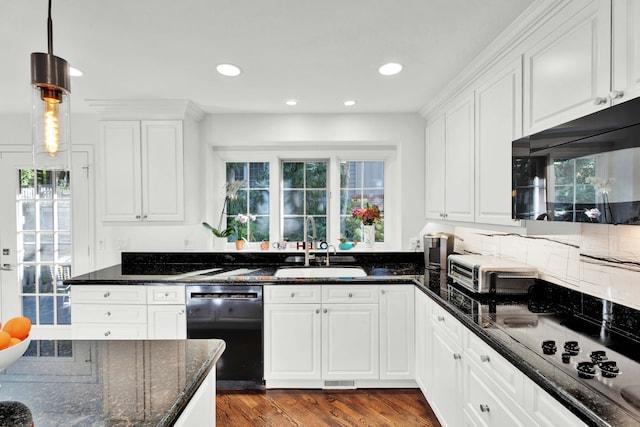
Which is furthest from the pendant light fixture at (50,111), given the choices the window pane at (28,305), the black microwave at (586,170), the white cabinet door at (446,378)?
the window pane at (28,305)

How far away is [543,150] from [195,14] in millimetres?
1601

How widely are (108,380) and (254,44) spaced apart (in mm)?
1656

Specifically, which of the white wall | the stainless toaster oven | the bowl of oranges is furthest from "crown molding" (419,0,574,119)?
the bowl of oranges

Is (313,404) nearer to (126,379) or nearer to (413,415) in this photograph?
(413,415)

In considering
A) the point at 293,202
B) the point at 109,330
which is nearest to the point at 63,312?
the point at 109,330

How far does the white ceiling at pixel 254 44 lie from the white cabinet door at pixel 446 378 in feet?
5.37

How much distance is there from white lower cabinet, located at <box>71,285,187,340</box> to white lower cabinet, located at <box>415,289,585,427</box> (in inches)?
69.2

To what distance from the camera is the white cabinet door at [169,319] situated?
8.30ft

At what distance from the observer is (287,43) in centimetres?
183

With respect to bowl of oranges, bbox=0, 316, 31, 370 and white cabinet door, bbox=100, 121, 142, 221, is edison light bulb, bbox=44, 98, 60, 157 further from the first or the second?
white cabinet door, bbox=100, 121, 142, 221

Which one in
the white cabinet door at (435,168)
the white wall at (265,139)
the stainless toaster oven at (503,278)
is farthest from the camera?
the white wall at (265,139)

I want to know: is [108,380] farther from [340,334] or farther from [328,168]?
[328,168]

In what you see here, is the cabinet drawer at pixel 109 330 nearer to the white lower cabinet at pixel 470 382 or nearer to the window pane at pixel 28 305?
the window pane at pixel 28 305

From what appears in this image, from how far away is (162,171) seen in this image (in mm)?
2881
